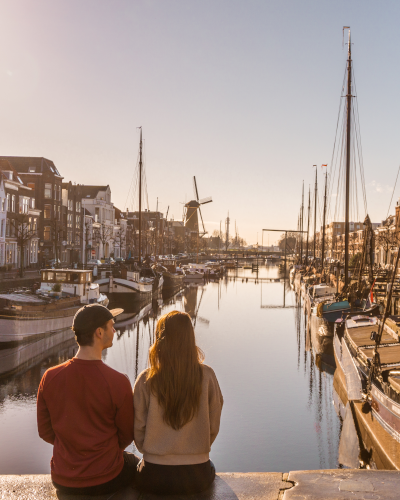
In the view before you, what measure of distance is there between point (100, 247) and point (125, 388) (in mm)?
97319

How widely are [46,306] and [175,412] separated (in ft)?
80.0

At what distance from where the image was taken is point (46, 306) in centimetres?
2694

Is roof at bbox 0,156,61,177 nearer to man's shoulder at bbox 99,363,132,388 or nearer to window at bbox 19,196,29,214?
window at bbox 19,196,29,214

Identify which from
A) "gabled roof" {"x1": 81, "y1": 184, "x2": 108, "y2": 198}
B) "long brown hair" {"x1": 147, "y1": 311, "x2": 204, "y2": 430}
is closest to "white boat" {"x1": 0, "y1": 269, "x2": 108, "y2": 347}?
"long brown hair" {"x1": 147, "y1": 311, "x2": 204, "y2": 430}

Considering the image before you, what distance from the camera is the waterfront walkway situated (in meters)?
4.23

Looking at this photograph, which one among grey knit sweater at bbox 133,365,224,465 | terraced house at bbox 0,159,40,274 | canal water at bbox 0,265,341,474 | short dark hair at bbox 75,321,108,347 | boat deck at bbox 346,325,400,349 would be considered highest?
terraced house at bbox 0,159,40,274

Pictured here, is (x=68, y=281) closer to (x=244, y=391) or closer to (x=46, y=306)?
A: (x=46, y=306)

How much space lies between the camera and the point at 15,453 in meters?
12.8

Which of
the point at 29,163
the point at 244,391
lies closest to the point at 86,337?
the point at 244,391

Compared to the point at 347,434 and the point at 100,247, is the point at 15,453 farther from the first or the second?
the point at 100,247

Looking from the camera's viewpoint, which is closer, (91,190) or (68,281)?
(68,281)

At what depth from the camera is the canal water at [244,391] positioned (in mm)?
13086

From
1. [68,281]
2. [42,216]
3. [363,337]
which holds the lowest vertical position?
[363,337]

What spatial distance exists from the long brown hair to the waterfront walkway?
816 mm
